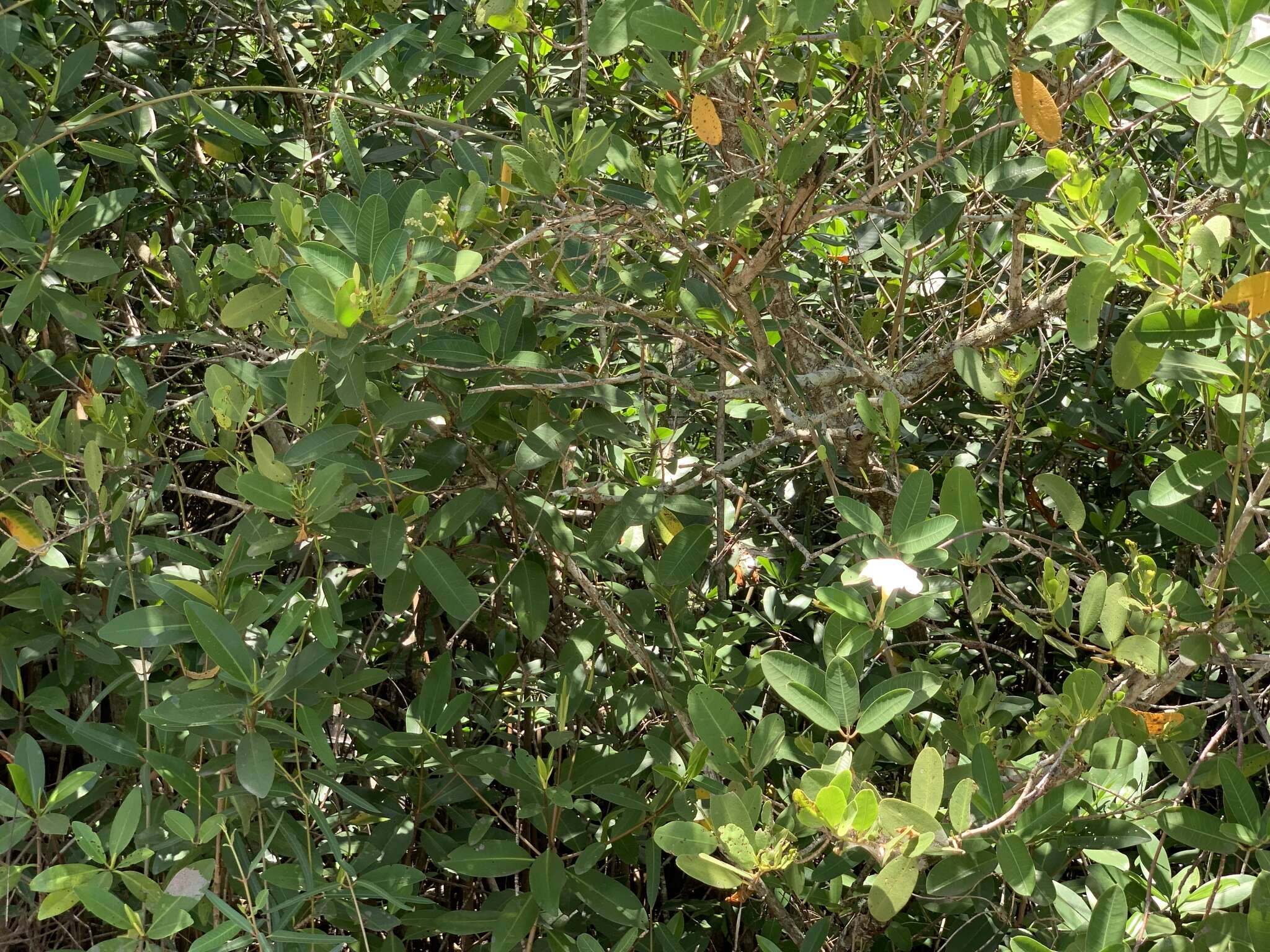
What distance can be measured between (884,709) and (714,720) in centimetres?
20

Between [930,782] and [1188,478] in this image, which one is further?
[1188,478]

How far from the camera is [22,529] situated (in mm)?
1676

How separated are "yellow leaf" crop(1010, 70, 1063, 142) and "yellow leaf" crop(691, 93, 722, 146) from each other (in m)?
0.38

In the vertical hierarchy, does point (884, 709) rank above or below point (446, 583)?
above

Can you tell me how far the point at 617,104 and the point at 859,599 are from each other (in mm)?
1413

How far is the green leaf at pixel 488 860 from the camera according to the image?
1.55m

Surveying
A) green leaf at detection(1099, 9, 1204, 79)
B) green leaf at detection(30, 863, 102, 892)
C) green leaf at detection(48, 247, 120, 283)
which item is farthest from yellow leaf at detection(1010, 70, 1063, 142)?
green leaf at detection(30, 863, 102, 892)

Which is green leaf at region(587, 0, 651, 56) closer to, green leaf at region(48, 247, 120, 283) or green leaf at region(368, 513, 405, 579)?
green leaf at region(368, 513, 405, 579)

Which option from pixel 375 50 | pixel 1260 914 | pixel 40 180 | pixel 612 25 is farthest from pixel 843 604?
pixel 40 180

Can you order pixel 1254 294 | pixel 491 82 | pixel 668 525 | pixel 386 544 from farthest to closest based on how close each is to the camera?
pixel 668 525 < pixel 491 82 < pixel 386 544 < pixel 1254 294

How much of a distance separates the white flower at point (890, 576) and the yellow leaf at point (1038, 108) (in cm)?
54

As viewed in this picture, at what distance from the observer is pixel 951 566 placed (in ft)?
4.83

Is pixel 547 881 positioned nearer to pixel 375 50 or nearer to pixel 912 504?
pixel 912 504

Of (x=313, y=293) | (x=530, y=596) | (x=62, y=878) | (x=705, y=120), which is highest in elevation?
(x=705, y=120)
